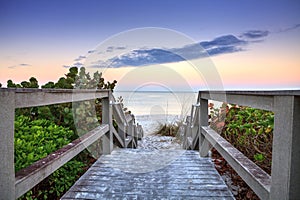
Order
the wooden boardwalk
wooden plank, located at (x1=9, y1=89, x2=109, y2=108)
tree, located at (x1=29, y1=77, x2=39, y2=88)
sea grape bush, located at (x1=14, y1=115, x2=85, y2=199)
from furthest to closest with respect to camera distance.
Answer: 1. tree, located at (x1=29, y1=77, x2=39, y2=88)
2. the wooden boardwalk
3. sea grape bush, located at (x1=14, y1=115, x2=85, y2=199)
4. wooden plank, located at (x1=9, y1=89, x2=109, y2=108)

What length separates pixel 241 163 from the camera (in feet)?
5.43

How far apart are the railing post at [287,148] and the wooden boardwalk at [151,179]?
3.14 ft

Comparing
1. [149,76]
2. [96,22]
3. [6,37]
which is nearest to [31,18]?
[6,37]

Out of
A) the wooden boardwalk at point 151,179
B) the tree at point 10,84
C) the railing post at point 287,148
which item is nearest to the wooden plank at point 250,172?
the railing post at point 287,148

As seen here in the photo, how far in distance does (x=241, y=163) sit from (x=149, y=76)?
500cm

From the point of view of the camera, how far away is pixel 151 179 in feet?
7.68

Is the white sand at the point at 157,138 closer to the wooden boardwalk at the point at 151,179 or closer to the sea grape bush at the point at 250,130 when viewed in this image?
the sea grape bush at the point at 250,130

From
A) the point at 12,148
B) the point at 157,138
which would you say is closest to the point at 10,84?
the point at 12,148

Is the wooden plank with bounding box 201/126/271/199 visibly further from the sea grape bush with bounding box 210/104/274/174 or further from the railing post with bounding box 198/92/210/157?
the railing post with bounding box 198/92/210/157

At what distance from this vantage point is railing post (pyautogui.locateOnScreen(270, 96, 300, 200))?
104 cm

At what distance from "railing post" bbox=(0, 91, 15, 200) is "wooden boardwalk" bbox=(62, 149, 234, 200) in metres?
0.95

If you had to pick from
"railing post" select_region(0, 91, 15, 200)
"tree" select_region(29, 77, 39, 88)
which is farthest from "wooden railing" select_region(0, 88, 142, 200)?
"tree" select_region(29, 77, 39, 88)

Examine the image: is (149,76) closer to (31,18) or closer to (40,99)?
(31,18)

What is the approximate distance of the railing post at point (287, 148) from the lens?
1041mm
